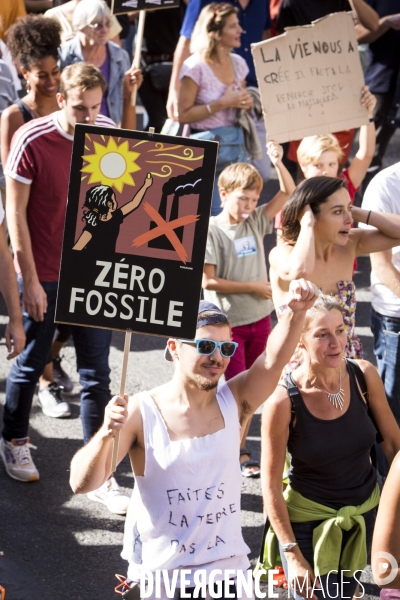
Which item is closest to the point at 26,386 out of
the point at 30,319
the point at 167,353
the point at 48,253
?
the point at 30,319

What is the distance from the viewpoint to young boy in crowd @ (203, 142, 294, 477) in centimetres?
556

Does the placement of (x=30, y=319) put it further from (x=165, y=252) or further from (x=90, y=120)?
(x=165, y=252)

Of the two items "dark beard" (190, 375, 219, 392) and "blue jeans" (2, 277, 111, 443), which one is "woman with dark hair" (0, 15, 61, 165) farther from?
"dark beard" (190, 375, 219, 392)

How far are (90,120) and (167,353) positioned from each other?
68.1 inches

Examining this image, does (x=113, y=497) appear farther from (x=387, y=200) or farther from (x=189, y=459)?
(x=387, y=200)

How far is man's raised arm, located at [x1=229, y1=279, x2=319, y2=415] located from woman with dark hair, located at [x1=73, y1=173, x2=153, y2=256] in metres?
0.64

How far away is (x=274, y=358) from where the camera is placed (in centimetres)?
357

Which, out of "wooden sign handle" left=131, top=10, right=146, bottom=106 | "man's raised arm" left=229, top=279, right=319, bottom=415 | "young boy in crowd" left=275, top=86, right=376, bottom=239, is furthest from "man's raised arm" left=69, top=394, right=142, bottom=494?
"wooden sign handle" left=131, top=10, right=146, bottom=106

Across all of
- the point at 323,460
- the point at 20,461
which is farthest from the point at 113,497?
the point at 323,460

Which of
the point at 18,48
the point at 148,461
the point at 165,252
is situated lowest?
the point at 148,461

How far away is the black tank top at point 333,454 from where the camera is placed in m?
3.77

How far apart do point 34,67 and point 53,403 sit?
80.8 inches

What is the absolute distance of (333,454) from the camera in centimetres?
376

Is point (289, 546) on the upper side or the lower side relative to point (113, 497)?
upper
